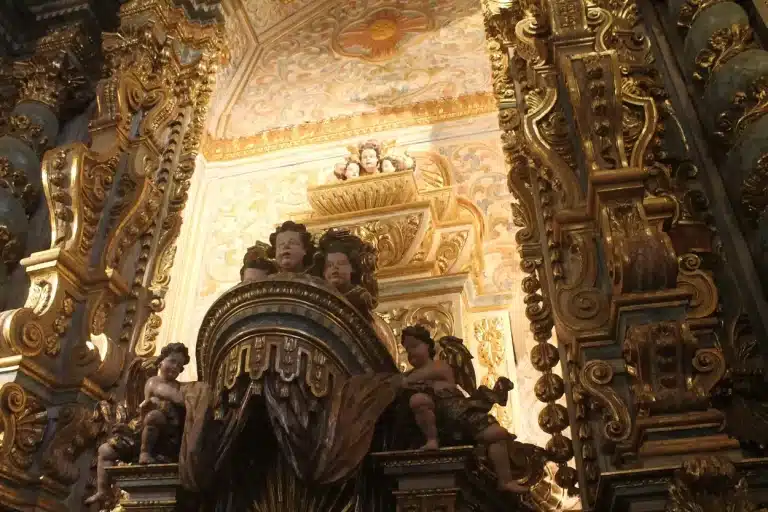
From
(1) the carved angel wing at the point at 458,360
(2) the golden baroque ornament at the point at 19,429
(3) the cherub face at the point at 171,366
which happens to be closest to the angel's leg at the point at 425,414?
(1) the carved angel wing at the point at 458,360

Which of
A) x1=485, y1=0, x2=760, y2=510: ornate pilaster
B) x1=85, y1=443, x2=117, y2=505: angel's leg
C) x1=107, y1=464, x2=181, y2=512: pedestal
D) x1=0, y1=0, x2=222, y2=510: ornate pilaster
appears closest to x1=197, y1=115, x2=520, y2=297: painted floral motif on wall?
x1=0, y1=0, x2=222, y2=510: ornate pilaster

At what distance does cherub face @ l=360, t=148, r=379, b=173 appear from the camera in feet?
14.0

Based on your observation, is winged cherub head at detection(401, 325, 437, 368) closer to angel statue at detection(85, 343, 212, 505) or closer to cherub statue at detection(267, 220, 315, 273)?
cherub statue at detection(267, 220, 315, 273)

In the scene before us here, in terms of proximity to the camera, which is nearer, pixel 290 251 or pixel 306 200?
pixel 290 251

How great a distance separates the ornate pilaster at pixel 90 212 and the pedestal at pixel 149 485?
0.64 metres

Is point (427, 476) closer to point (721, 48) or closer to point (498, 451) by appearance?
point (498, 451)

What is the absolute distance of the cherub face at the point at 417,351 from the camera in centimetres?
240

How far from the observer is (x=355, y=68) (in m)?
5.08

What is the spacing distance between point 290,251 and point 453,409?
780mm

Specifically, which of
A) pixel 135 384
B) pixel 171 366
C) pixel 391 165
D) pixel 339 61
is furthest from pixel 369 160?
pixel 171 366

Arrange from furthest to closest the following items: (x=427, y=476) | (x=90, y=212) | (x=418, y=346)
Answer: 1. (x=90, y=212)
2. (x=418, y=346)
3. (x=427, y=476)

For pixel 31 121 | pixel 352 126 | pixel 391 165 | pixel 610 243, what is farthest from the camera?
pixel 352 126

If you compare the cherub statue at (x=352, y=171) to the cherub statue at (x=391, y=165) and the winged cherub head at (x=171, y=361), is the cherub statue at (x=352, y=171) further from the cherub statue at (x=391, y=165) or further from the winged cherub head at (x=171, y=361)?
the winged cherub head at (x=171, y=361)

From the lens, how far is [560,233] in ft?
8.76
